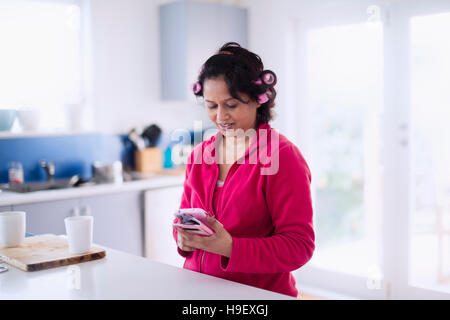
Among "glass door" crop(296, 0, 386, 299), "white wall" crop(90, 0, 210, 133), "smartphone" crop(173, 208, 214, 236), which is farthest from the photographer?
"white wall" crop(90, 0, 210, 133)

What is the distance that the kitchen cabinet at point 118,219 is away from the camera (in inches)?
131

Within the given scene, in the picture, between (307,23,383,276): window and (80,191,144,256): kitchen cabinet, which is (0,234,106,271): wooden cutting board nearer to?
(80,191,144,256): kitchen cabinet

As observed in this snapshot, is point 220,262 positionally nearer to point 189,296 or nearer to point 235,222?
point 235,222

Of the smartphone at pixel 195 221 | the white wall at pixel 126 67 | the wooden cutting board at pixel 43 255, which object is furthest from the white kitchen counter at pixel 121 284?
the white wall at pixel 126 67

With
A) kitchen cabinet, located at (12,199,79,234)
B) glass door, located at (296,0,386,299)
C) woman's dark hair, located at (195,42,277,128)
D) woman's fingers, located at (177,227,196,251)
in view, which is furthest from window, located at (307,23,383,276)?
woman's fingers, located at (177,227,196,251)

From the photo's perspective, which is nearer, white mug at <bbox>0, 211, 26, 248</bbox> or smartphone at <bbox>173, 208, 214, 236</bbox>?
smartphone at <bbox>173, 208, 214, 236</bbox>

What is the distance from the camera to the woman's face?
158 cm

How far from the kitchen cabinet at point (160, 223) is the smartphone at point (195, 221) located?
2131mm

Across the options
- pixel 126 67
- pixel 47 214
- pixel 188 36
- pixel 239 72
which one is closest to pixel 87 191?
pixel 47 214

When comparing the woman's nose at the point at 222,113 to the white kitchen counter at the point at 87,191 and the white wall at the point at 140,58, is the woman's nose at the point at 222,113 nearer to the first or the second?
the white kitchen counter at the point at 87,191

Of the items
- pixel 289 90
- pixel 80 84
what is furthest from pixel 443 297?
pixel 80 84

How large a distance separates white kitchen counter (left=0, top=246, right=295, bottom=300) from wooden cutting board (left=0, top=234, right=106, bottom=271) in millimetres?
20
